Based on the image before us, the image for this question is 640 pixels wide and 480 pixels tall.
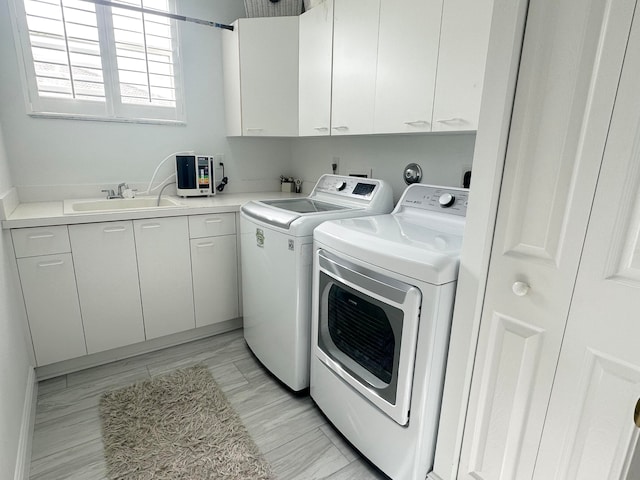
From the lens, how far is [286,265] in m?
1.70

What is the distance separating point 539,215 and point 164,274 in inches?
78.1

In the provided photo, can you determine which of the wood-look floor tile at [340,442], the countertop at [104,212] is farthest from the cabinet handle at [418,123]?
the wood-look floor tile at [340,442]

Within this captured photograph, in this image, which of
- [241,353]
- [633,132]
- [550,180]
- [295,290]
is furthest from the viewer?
[241,353]

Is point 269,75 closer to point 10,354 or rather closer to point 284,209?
point 284,209

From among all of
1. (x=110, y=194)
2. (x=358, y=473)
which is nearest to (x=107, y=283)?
(x=110, y=194)

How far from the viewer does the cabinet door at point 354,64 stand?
1730 millimetres

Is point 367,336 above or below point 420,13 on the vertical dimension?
below

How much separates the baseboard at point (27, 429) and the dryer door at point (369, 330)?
123 centimetres

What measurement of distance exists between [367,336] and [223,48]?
234cm

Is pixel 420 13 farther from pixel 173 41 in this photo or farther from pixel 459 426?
pixel 173 41

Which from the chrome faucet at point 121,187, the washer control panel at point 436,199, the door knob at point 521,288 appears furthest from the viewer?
the chrome faucet at point 121,187

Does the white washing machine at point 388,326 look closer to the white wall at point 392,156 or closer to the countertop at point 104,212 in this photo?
the white wall at point 392,156

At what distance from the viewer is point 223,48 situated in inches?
101

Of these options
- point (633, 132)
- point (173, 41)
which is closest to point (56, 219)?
point (173, 41)
